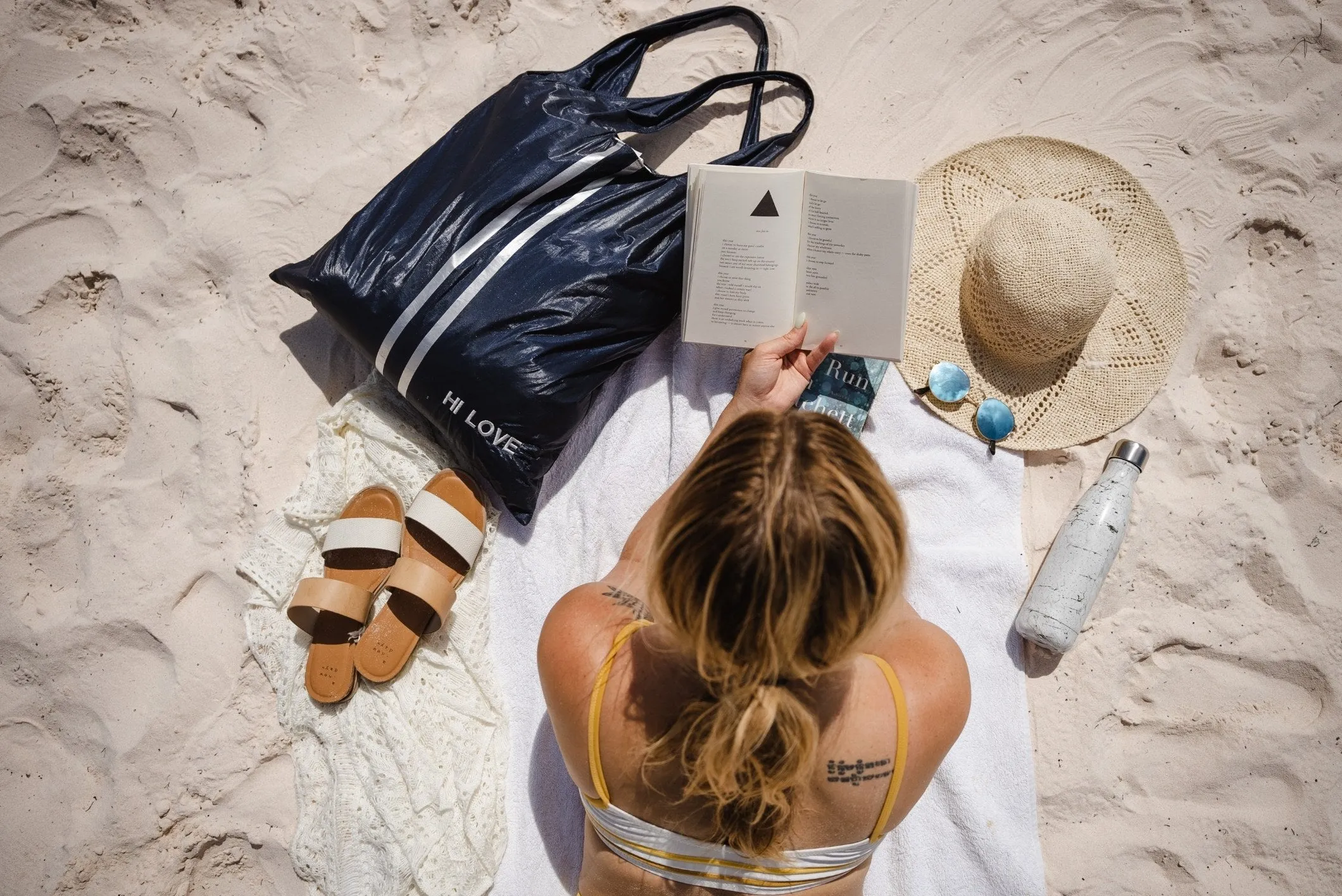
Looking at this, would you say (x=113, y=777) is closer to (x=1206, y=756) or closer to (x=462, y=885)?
(x=462, y=885)

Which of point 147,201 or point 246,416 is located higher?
point 147,201

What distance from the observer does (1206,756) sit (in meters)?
1.77

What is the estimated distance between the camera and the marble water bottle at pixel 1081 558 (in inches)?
68.2

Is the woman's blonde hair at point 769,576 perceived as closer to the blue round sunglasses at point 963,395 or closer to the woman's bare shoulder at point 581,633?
the woman's bare shoulder at point 581,633

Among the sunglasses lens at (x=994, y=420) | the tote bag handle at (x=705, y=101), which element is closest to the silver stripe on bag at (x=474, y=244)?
the tote bag handle at (x=705, y=101)

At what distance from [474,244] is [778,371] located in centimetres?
70

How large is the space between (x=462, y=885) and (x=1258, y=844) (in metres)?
1.73

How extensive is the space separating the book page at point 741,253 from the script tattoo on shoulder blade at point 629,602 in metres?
0.56

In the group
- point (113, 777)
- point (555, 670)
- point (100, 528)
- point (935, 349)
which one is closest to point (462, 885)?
point (555, 670)

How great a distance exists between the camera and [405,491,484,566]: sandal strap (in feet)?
5.70

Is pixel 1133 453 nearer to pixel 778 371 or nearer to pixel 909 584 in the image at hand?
pixel 909 584

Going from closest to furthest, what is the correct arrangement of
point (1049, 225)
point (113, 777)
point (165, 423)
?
point (1049, 225) → point (113, 777) → point (165, 423)

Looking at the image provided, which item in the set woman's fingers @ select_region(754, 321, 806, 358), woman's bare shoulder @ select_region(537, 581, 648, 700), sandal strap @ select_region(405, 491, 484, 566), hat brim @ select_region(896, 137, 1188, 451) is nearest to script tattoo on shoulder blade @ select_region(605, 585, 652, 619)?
woman's bare shoulder @ select_region(537, 581, 648, 700)

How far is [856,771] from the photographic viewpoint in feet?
3.89
